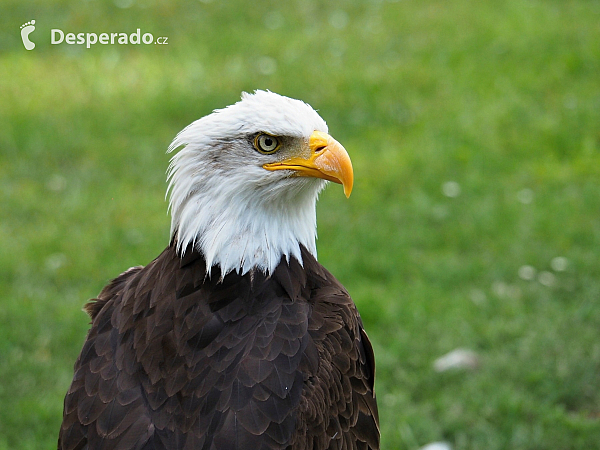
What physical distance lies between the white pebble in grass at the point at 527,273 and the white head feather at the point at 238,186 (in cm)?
343

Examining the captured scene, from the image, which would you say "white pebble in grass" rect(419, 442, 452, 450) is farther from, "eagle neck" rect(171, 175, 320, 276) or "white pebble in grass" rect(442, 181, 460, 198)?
"white pebble in grass" rect(442, 181, 460, 198)

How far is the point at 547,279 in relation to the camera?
246 inches

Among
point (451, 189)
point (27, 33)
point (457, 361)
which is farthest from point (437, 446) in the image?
point (27, 33)

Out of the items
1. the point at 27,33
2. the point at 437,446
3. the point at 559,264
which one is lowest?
the point at 437,446

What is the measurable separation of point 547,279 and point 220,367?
3.87 m

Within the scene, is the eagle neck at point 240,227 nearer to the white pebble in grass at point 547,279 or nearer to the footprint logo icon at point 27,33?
the white pebble in grass at point 547,279

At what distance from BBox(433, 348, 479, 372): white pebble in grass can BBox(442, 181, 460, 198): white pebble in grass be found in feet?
7.13

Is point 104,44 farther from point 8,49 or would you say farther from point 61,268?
point 61,268

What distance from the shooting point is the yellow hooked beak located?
126 inches

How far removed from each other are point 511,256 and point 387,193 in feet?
4.72

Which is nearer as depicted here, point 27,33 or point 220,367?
point 220,367

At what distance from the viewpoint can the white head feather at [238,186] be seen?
3.19 metres

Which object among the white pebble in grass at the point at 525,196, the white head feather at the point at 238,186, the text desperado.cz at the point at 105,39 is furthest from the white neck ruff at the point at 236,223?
the text desperado.cz at the point at 105,39

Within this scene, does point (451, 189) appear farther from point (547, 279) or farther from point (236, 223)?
point (236, 223)
